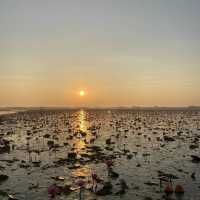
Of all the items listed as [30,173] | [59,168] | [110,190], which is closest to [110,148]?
[59,168]

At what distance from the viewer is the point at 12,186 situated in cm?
2073

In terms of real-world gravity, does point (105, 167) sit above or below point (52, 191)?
below

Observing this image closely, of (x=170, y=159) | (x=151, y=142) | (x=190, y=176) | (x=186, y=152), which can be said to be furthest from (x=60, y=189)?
(x=151, y=142)

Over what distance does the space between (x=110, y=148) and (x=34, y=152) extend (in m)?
8.55

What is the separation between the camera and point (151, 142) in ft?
133

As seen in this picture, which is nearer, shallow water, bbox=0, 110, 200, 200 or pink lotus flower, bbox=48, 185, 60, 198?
pink lotus flower, bbox=48, 185, 60, 198

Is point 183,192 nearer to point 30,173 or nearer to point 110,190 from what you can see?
point 110,190

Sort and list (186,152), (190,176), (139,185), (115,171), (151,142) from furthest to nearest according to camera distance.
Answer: (151,142) < (186,152) < (115,171) < (190,176) < (139,185)

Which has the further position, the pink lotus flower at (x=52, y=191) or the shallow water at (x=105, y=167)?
the shallow water at (x=105, y=167)

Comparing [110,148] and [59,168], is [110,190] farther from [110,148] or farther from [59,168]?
[110,148]

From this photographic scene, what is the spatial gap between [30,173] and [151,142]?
20.6 metres

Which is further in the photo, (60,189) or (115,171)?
(115,171)

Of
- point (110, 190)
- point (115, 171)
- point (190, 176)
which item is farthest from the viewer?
point (115, 171)

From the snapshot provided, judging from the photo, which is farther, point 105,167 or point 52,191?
point 105,167
